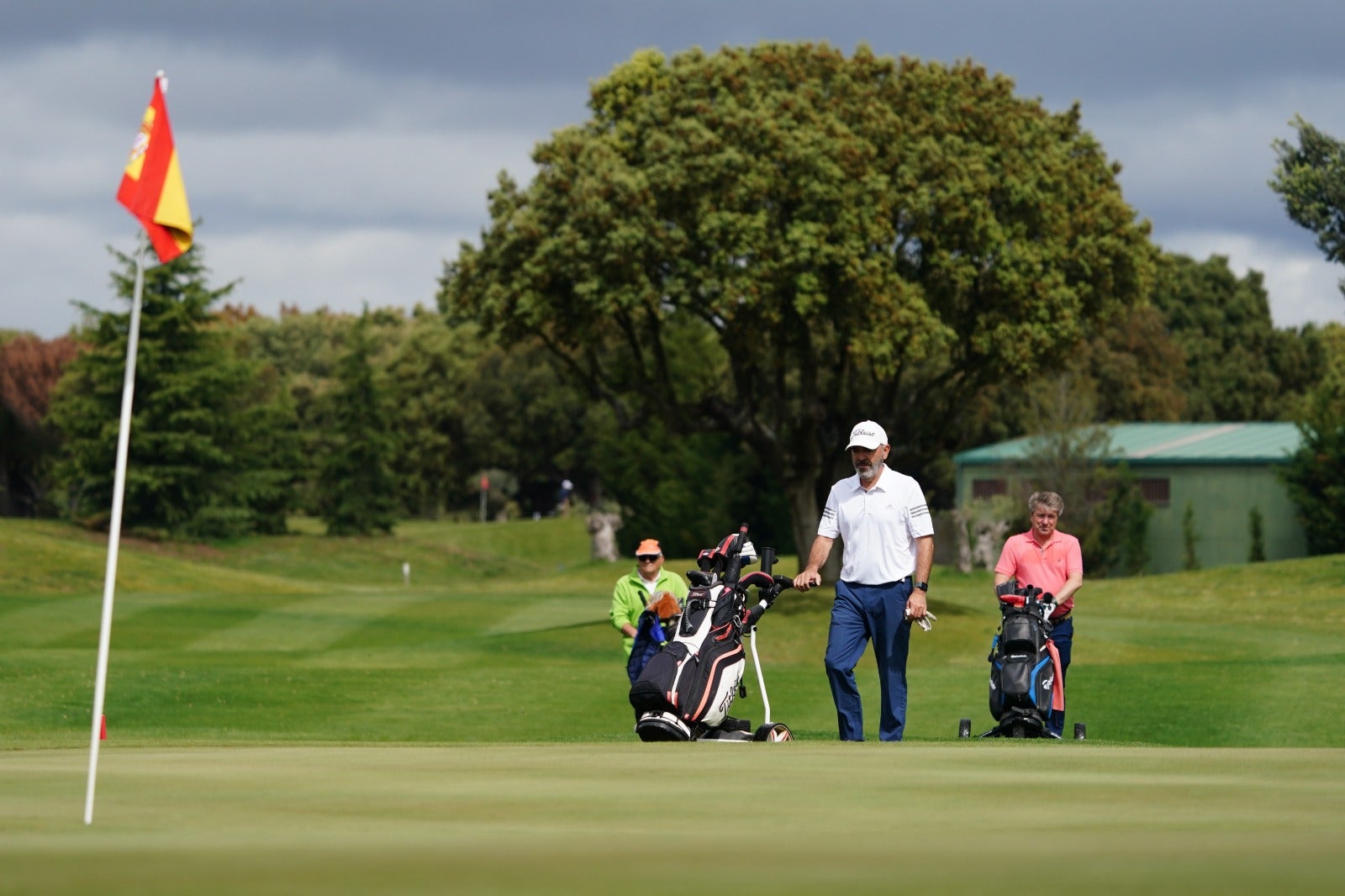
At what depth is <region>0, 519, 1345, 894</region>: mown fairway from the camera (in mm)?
5992

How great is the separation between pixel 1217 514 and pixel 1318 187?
18291 millimetres

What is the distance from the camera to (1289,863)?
6.07 meters

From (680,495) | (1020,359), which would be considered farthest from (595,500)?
(1020,359)

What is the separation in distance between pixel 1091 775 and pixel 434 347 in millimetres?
96614

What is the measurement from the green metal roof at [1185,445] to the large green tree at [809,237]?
19.1m

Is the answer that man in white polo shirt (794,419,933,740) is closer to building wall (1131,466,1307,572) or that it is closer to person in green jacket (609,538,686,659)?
person in green jacket (609,538,686,659)

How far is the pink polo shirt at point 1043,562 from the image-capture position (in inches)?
607

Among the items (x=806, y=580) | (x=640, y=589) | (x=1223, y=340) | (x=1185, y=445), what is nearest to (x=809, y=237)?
(x=640, y=589)

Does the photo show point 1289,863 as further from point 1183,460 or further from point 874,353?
point 1183,460

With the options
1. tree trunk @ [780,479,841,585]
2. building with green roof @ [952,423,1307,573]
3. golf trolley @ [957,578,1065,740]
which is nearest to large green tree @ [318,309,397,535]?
building with green roof @ [952,423,1307,573]

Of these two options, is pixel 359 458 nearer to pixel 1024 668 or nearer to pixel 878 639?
pixel 1024 668

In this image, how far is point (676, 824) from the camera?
285 inches

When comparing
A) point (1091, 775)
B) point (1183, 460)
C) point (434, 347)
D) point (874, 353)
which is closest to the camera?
point (1091, 775)

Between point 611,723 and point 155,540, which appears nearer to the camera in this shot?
point 611,723
